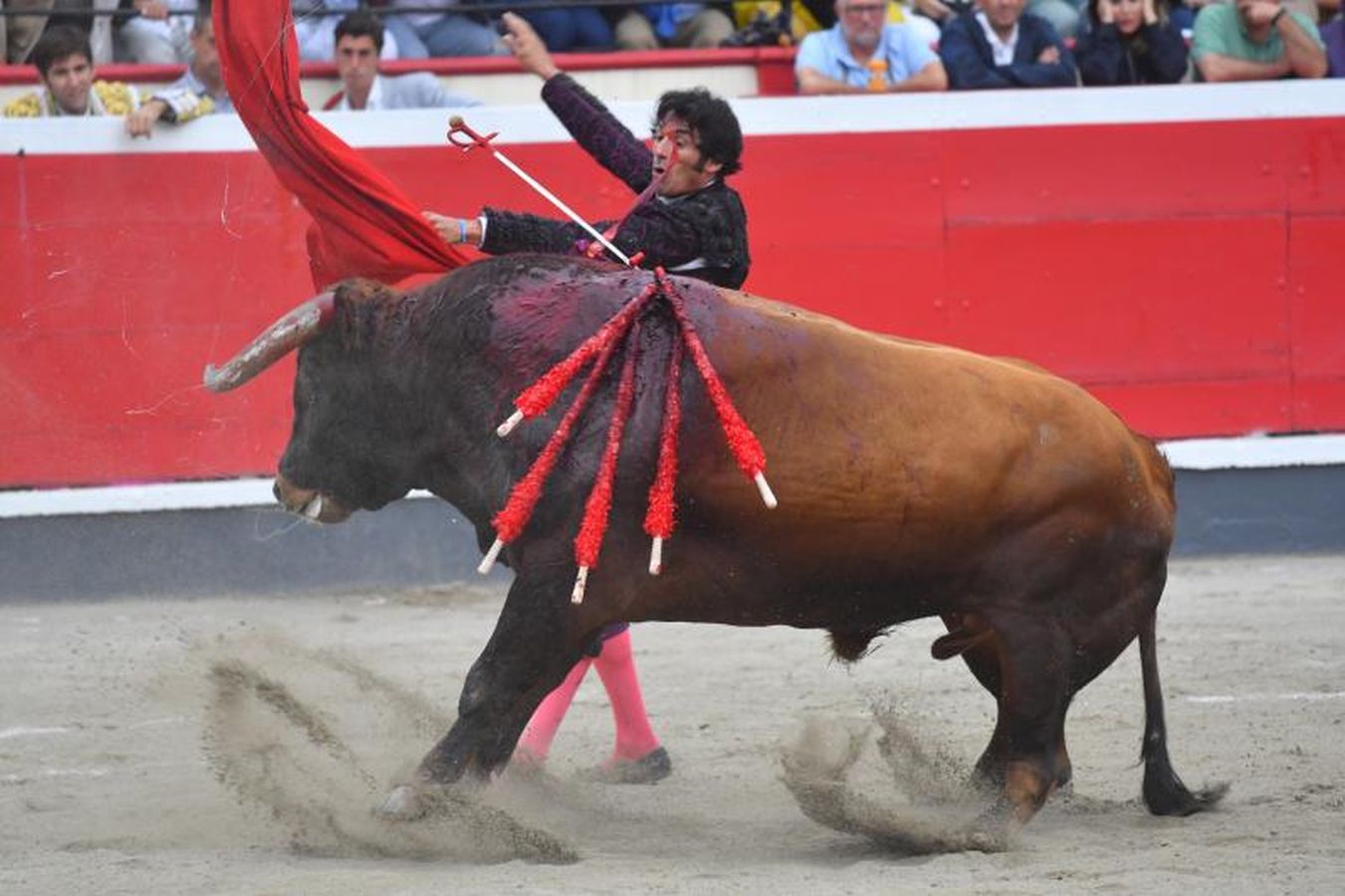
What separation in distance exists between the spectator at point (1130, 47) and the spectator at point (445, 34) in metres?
2.13

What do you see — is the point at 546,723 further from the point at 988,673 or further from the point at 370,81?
the point at 370,81

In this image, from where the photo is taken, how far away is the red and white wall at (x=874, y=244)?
26.5 ft

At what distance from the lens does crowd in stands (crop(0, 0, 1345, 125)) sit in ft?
26.9

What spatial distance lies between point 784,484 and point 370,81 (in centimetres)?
387

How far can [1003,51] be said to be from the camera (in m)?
8.70

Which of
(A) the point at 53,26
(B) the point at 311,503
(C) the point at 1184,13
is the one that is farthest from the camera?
(C) the point at 1184,13

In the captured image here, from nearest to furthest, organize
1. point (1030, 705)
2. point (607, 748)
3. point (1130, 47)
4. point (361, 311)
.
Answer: point (1030, 705), point (361, 311), point (607, 748), point (1130, 47)

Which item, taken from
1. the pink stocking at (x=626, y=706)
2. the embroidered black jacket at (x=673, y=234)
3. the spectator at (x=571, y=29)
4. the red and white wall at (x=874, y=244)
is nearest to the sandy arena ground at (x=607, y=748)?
the pink stocking at (x=626, y=706)

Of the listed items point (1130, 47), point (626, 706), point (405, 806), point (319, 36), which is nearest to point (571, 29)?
point (319, 36)

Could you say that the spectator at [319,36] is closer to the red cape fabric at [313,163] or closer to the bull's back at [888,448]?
the red cape fabric at [313,163]

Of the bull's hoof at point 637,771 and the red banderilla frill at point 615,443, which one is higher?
the red banderilla frill at point 615,443

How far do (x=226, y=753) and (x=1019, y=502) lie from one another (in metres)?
1.79

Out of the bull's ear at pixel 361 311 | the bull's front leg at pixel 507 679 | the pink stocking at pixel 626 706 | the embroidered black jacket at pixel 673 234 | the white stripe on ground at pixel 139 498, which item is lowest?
the white stripe on ground at pixel 139 498

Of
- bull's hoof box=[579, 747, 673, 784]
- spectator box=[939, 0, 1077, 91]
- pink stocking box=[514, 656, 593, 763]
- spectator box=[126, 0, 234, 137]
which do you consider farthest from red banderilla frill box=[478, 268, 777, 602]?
spectator box=[939, 0, 1077, 91]
